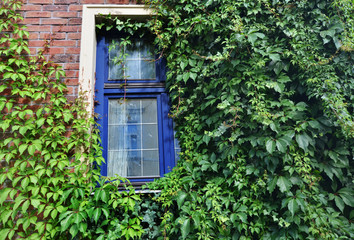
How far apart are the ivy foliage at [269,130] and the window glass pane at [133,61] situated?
43 centimetres

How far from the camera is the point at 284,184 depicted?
1900 millimetres

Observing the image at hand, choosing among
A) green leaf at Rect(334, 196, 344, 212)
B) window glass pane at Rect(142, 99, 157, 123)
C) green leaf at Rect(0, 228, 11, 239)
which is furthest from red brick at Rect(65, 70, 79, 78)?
green leaf at Rect(334, 196, 344, 212)

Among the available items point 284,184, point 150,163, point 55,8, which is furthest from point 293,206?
point 55,8

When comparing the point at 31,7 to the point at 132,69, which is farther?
the point at 132,69

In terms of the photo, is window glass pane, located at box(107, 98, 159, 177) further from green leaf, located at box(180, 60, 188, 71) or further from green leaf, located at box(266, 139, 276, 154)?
green leaf, located at box(266, 139, 276, 154)

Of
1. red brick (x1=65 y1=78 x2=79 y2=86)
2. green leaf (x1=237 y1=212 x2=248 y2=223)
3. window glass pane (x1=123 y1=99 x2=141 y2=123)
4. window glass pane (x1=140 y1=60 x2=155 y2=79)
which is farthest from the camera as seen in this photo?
window glass pane (x1=140 y1=60 x2=155 y2=79)

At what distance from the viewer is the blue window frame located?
2463 millimetres

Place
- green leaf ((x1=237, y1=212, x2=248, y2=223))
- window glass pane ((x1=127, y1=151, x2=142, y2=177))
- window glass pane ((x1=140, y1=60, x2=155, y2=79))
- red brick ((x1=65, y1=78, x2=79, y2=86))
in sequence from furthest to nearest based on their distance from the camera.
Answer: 1. window glass pane ((x1=140, y1=60, x2=155, y2=79))
2. window glass pane ((x1=127, y1=151, x2=142, y2=177))
3. red brick ((x1=65, y1=78, x2=79, y2=86))
4. green leaf ((x1=237, y1=212, x2=248, y2=223))

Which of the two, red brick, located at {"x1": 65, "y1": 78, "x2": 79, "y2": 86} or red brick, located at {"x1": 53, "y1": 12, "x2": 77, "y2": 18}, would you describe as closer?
red brick, located at {"x1": 65, "y1": 78, "x2": 79, "y2": 86}

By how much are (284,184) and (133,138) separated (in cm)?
144

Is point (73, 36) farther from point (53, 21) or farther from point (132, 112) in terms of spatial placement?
point (132, 112)

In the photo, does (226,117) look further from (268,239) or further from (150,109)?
(268,239)

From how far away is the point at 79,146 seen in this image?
221 centimetres

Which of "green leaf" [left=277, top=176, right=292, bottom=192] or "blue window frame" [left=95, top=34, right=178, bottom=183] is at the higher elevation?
"blue window frame" [left=95, top=34, right=178, bottom=183]
